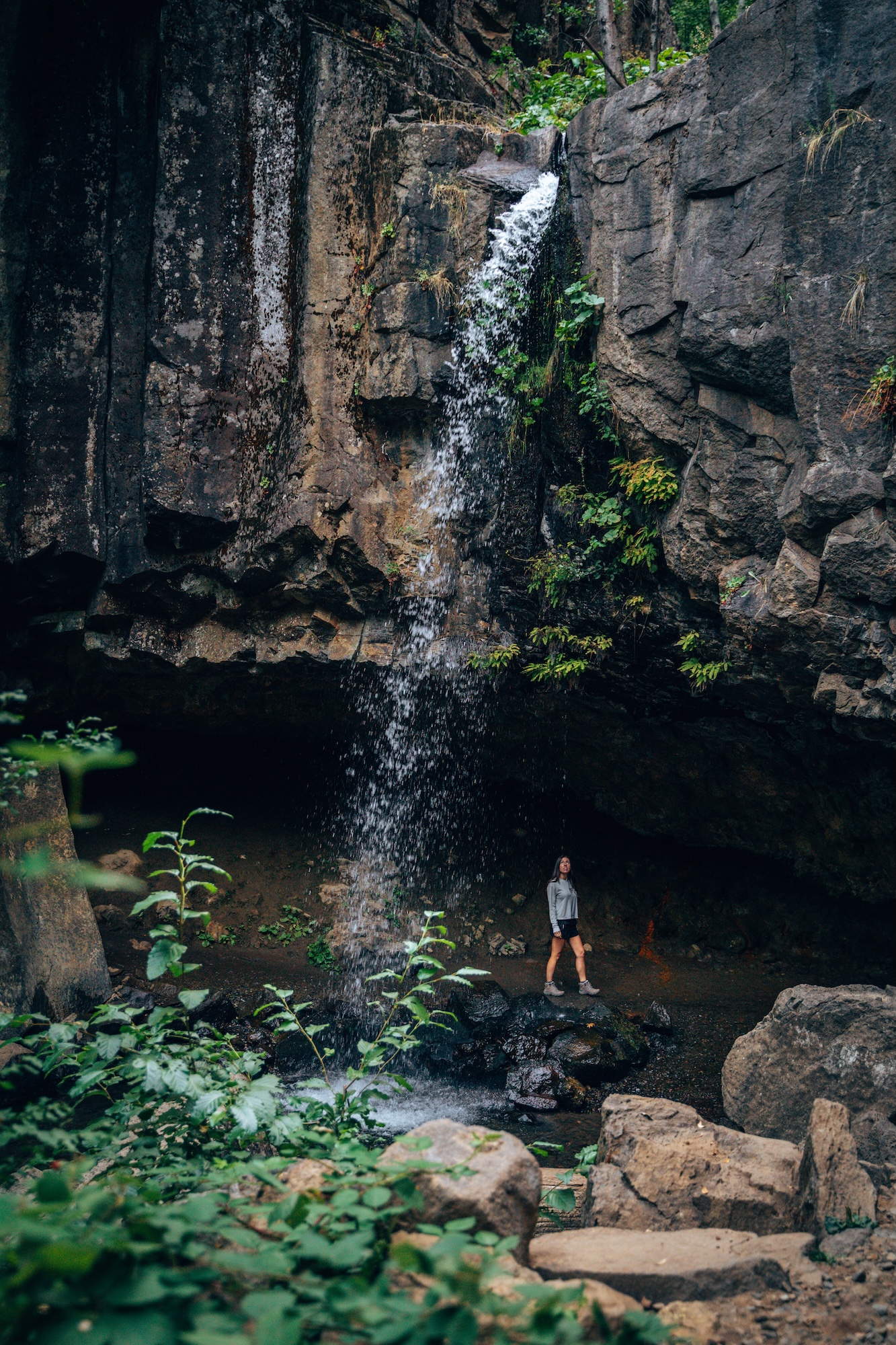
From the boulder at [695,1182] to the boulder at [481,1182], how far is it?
1.27 m

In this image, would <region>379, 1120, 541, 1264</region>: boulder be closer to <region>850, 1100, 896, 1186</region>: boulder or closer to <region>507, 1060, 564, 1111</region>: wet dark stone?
<region>850, 1100, 896, 1186</region>: boulder

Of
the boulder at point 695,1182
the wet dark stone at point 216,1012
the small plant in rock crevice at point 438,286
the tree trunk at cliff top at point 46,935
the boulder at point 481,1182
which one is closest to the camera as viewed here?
the boulder at point 481,1182

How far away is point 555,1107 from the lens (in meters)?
6.40

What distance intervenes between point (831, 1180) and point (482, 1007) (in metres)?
4.59

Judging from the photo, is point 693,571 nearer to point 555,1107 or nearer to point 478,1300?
point 555,1107

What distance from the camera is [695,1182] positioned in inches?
161

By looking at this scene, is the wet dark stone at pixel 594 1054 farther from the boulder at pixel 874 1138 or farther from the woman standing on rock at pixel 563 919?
the boulder at pixel 874 1138

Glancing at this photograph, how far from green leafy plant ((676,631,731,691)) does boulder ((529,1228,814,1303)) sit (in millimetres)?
4734

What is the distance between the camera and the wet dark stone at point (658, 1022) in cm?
786

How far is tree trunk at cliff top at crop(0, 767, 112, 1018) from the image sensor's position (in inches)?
277

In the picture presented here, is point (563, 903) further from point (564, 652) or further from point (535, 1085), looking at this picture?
point (564, 652)

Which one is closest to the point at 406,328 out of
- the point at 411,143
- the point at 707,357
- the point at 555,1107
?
the point at 411,143

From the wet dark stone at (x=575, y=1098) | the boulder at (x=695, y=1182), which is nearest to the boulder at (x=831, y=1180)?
the boulder at (x=695, y=1182)

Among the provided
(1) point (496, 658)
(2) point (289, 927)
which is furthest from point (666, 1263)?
(2) point (289, 927)
